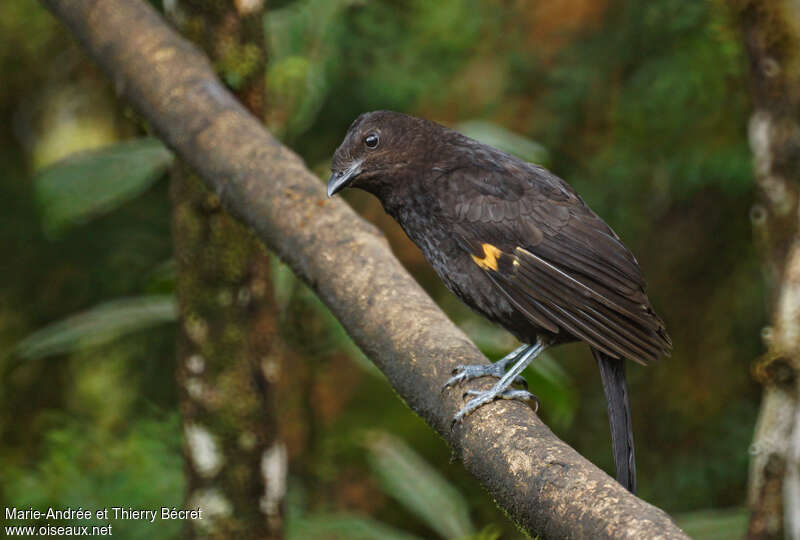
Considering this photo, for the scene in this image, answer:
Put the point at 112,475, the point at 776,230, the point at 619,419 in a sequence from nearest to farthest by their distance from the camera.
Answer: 1. the point at 619,419
2. the point at 776,230
3. the point at 112,475

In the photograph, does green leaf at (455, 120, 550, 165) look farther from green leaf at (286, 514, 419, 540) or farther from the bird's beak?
green leaf at (286, 514, 419, 540)

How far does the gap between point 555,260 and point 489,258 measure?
188mm

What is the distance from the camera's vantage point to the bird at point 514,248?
258 centimetres

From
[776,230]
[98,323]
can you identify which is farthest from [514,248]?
[98,323]

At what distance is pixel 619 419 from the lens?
8.45 feet

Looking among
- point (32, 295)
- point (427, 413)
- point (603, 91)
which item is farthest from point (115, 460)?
point (603, 91)

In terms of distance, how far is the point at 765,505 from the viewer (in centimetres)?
284

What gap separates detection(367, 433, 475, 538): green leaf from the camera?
3.83m

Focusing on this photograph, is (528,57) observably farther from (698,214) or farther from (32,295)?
(32,295)

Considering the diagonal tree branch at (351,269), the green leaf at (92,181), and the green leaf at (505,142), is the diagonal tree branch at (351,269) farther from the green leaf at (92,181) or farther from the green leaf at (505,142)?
the green leaf at (505,142)

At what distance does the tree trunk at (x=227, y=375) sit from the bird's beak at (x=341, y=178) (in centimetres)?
36

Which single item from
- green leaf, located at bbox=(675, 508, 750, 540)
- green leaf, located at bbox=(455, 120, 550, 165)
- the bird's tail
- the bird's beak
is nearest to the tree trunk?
the bird's beak

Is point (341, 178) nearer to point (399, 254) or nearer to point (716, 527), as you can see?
point (716, 527)

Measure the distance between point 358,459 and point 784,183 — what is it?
2972 mm
